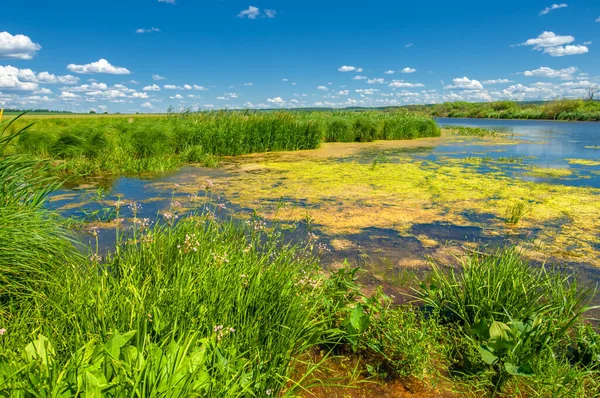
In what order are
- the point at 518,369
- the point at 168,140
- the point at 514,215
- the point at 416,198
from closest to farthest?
1. the point at 518,369
2. the point at 514,215
3. the point at 416,198
4. the point at 168,140

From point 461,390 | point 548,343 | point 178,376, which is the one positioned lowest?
point 461,390

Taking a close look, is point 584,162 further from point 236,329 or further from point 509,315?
point 236,329

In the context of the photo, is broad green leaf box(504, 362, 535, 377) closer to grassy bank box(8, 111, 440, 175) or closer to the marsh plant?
the marsh plant

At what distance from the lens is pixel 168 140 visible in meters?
9.73

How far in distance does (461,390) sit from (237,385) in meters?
1.16

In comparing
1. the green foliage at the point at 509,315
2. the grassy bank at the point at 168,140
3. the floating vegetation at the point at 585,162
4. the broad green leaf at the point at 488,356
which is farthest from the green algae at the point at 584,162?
the broad green leaf at the point at 488,356

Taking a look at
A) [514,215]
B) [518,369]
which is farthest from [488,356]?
[514,215]

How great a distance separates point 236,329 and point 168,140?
349 inches

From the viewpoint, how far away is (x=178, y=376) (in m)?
1.22

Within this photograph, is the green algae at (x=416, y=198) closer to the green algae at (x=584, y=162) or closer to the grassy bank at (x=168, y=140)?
the green algae at (x=584, y=162)

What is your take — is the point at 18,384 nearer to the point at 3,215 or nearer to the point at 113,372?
the point at 113,372

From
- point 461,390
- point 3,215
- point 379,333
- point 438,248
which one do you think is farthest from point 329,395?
point 438,248

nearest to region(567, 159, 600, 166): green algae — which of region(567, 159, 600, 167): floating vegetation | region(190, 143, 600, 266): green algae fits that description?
region(567, 159, 600, 167): floating vegetation

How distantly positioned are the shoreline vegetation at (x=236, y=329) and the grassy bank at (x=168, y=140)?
5.33 meters
